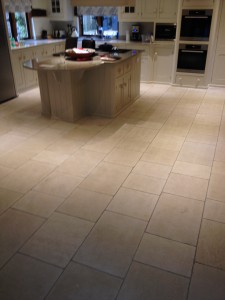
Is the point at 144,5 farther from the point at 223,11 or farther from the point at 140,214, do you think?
the point at 140,214

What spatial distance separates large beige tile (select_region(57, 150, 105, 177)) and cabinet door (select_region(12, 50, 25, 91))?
2947mm

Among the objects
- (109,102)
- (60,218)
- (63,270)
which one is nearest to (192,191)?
(60,218)

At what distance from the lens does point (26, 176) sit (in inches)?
111

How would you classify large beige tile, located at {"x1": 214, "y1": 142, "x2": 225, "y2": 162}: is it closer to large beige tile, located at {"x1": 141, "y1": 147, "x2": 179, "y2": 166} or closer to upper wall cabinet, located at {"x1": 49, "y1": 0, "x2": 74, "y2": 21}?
large beige tile, located at {"x1": 141, "y1": 147, "x2": 179, "y2": 166}

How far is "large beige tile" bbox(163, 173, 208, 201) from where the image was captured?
254 centimetres


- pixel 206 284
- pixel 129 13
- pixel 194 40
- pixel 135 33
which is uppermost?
pixel 129 13

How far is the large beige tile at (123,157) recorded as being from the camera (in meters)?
3.09

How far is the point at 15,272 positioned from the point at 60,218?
56 centimetres

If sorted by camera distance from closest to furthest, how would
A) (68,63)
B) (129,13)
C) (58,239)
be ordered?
(58,239)
(68,63)
(129,13)

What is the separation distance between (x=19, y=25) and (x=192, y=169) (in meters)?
5.47

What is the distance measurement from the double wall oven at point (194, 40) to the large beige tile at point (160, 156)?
3.37m

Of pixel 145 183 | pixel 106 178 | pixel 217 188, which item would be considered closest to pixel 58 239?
pixel 106 178

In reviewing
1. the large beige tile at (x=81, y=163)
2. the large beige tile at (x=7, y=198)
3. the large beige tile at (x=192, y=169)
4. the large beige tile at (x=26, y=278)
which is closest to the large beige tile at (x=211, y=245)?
the large beige tile at (x=192, y=169)

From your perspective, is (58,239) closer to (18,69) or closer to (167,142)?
(167,142)
